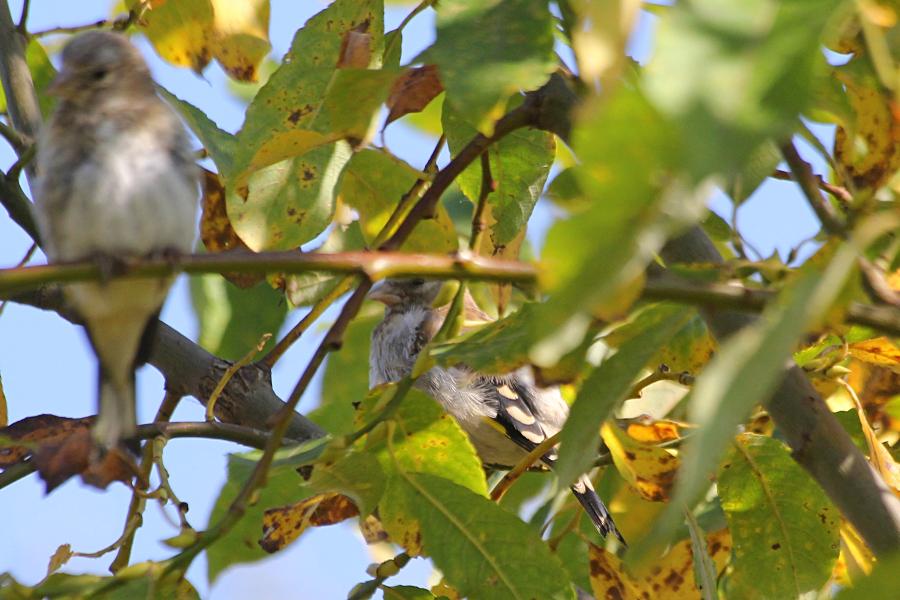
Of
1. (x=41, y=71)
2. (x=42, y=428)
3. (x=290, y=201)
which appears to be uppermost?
(x=41, y=71)

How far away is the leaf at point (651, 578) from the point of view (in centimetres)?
218

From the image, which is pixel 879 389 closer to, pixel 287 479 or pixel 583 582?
pixel 583 582

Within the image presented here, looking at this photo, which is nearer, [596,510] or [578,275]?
[578,275]

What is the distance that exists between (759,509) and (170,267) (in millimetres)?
1131

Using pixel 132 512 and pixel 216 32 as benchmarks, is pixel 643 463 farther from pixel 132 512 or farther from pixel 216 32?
pixel 216 32

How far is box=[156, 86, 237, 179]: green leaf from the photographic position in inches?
94.6

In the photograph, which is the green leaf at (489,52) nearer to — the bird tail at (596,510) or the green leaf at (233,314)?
the green leaf at (233,314)

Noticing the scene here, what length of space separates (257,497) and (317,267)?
51 cm

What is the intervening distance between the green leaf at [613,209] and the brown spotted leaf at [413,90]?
1015 mm

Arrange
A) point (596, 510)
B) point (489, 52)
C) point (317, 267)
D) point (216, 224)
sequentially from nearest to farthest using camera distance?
point (317, 267)
point (489, 52)
point (216, 224)
point (596, 510)

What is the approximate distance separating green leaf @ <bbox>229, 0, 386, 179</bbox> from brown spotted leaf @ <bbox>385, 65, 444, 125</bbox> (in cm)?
7

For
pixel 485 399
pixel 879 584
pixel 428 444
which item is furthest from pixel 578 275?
pixel 485 399

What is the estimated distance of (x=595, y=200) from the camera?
2.74 ft

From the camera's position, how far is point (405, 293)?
5.51 meters
